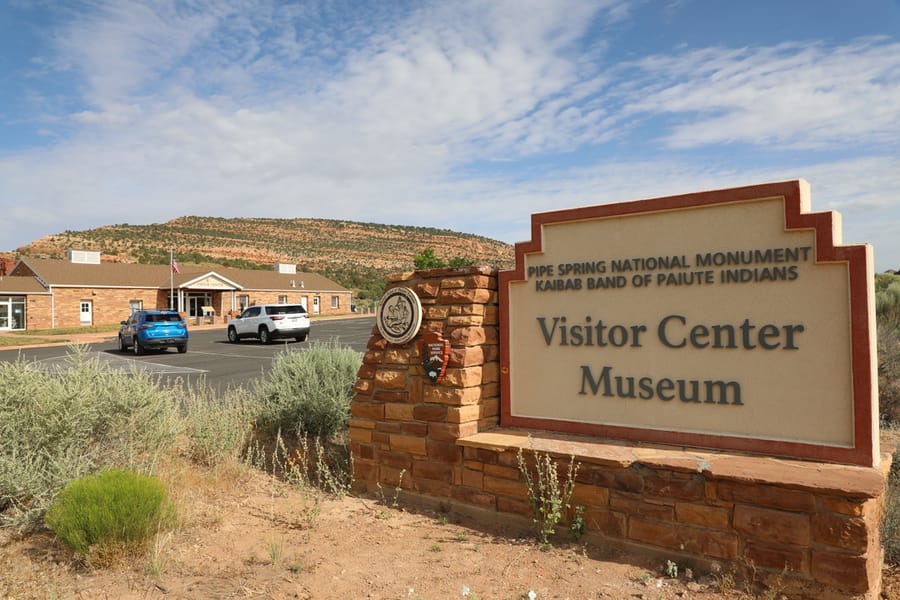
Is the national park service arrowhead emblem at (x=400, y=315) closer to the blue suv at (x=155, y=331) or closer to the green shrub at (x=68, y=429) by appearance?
the green shrub at (x=68, y=429)

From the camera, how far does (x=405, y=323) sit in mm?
5484

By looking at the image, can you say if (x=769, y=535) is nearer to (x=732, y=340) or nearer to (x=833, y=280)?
(x=732, y=340)

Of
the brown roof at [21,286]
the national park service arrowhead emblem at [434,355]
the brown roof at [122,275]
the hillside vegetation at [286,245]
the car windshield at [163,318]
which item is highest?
the hillside vegetation at [286,245]

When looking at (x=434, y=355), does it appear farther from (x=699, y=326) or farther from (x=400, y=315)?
(x=699, y=326)

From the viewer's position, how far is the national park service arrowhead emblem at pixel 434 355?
5129mm

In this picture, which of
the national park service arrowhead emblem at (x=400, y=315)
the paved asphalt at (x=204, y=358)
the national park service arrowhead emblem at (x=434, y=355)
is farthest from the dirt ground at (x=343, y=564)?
the paved asphalt at (x=204, y=358)

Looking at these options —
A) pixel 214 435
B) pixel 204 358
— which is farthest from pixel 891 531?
pixel 204 358

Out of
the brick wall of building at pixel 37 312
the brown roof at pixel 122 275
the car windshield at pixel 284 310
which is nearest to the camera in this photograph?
the car windshield at pixel 284 310

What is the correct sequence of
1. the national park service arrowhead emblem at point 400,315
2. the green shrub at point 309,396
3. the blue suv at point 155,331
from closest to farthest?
the national park service arrowhead emblem at point 400,315 < the green shrub at point 309,396 < the blue suv at point 155,331

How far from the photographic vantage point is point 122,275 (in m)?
37.2

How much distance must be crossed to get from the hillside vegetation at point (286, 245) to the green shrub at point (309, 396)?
50.2 m

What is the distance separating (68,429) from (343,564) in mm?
2778

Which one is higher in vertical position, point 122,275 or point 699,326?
point 122,275

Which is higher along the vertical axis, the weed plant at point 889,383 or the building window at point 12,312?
the building window at point 12,312
